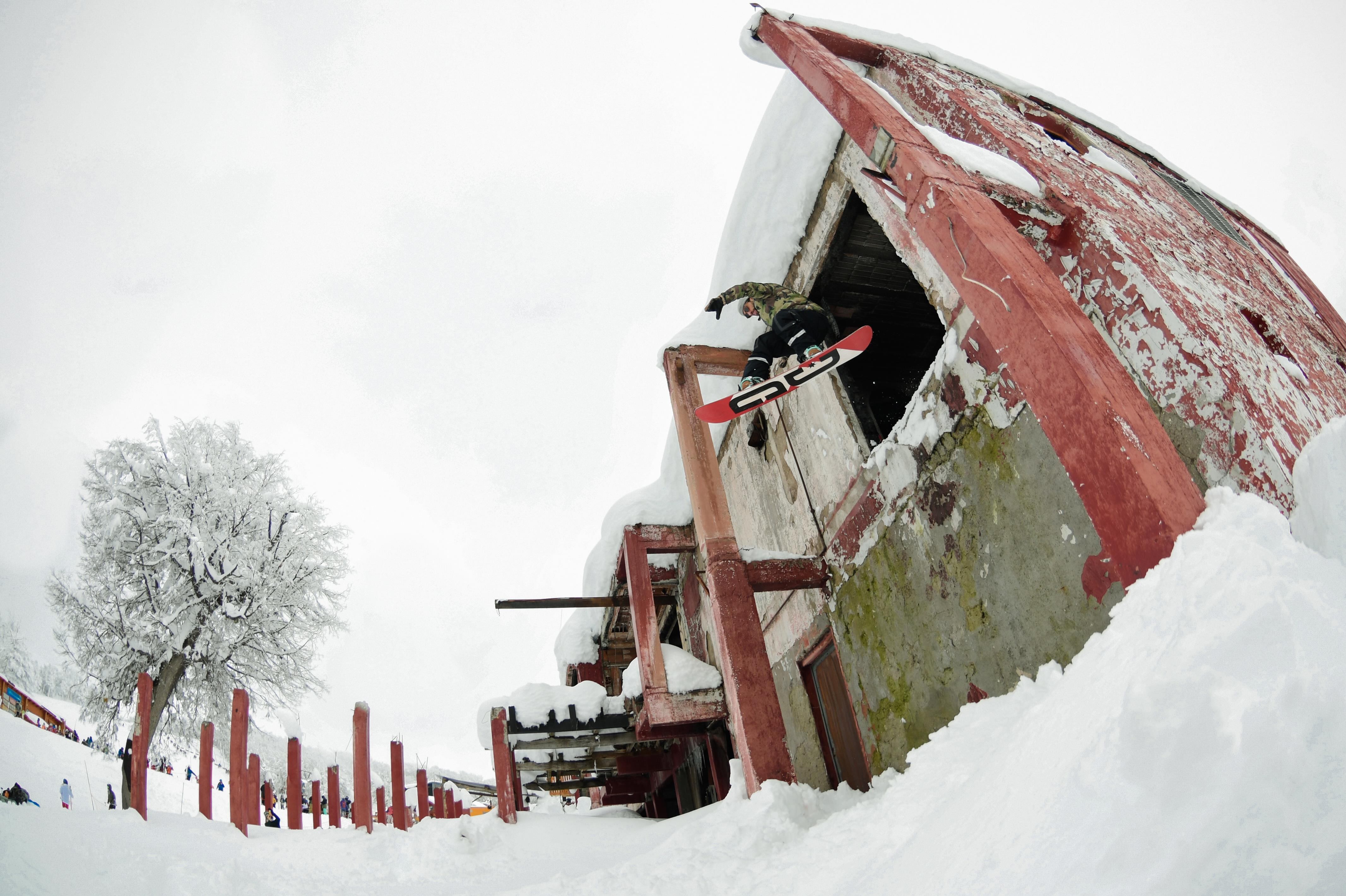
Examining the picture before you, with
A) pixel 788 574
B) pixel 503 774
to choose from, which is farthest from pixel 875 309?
pixel 503 774

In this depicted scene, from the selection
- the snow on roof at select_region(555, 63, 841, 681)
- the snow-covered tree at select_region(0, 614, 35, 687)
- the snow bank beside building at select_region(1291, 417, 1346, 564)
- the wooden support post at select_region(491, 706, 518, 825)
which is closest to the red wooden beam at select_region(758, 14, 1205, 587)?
the snow bank beside building at select_region(1291, 417, 1346, 564)

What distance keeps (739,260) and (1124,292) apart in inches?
148

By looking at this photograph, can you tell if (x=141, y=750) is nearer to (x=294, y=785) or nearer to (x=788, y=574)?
(x=294, y=785)

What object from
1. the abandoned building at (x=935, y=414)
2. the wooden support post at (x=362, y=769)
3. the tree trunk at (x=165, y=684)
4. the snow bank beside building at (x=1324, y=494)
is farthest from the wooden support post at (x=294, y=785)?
the tree trunk at (x=165, y=684)

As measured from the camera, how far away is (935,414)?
15.0ft

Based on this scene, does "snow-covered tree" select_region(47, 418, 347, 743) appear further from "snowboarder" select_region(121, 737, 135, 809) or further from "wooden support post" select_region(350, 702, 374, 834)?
"wooden support post" select_region(350, 702, 374, 834)

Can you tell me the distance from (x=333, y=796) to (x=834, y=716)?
544 cm

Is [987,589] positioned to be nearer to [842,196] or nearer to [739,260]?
[842,196]

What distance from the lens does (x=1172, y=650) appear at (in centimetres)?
183

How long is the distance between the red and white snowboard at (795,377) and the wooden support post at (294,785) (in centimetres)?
444

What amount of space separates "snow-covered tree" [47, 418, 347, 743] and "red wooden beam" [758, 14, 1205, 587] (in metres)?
15.1

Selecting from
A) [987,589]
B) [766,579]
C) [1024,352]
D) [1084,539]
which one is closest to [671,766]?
[766,579]

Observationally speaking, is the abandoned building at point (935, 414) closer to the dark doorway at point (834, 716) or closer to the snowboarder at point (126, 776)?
the dark doorway at point (834, 716)

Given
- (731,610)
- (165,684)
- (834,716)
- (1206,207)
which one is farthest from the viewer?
(165,684)
